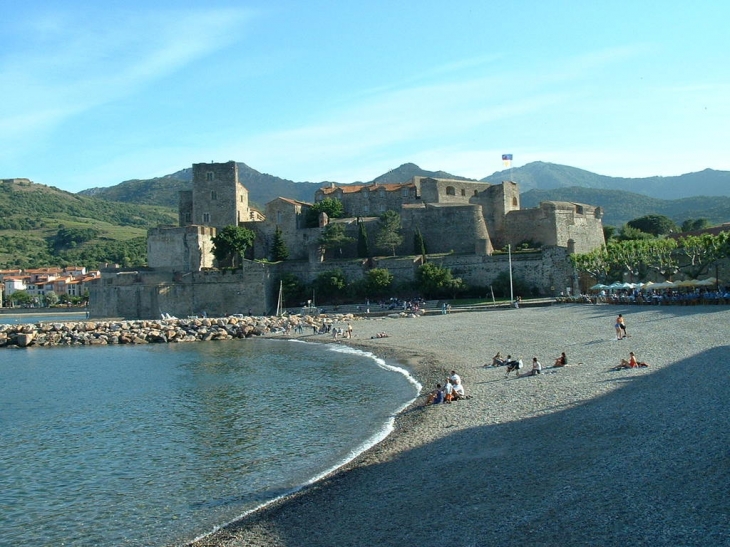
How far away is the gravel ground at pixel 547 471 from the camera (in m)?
7.63

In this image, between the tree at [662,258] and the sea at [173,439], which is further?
the tree at [662,258]

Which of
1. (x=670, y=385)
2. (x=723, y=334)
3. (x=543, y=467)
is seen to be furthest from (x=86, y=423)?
(x=723, y=334)

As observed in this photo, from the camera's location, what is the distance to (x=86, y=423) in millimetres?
17516

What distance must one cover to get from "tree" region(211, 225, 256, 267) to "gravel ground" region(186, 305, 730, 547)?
3343cm

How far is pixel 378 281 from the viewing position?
46.5m

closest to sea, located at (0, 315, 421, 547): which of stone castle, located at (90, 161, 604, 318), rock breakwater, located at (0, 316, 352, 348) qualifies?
rock breakwater, located at (0, 316, 352, 348)

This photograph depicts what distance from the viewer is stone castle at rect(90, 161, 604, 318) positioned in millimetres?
47625

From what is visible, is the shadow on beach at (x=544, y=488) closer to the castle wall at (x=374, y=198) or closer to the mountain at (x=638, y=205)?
the castle wall at (x=374, y=198)

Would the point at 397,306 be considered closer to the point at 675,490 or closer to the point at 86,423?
the point at 86,423

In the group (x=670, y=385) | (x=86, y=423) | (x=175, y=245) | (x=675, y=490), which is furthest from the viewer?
(x=175, y=245)

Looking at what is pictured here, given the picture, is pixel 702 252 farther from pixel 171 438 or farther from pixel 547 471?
pixel 547 471

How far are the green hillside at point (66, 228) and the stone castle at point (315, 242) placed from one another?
59.3 m

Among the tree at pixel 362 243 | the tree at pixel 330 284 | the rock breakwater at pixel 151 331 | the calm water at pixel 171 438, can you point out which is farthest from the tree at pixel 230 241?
the calm water at pixel 171 438

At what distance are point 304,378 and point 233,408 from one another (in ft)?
14.6
